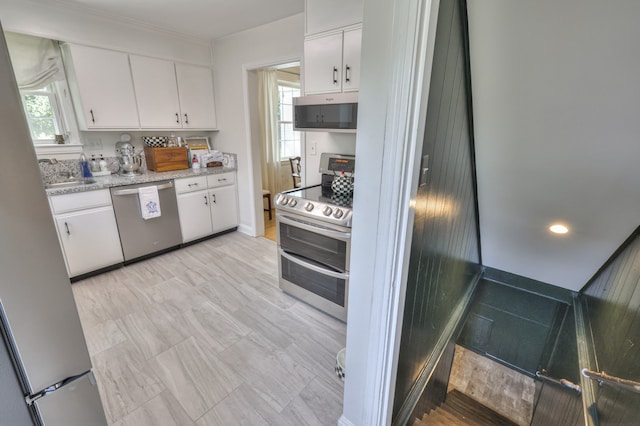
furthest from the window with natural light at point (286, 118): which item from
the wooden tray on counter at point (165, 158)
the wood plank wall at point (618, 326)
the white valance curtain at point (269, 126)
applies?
the wood plank wall at point (618, 326)

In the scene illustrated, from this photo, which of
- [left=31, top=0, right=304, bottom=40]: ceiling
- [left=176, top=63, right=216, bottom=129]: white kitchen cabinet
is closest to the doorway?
[left=176, top=63, right=216, bottom=129]: white kitchen cabinet

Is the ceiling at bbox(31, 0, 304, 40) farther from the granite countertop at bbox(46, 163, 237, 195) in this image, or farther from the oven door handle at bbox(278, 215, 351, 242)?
the oven door handle at bbox(278, 215, 351, 242)

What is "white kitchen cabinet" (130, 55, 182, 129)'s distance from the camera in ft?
9.79

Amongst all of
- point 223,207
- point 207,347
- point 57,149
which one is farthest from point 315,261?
point 57,149

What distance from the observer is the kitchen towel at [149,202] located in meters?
2.88

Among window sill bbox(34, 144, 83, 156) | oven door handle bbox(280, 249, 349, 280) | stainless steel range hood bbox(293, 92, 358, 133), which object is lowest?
oven door handle bbox(280, 249, 349, 280)

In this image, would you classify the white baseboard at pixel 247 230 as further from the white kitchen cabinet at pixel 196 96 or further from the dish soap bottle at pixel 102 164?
the dish soap bottle at pixel 102 164

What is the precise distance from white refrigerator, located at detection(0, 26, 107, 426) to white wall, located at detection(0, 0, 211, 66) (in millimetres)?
2972

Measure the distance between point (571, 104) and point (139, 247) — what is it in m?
3.72

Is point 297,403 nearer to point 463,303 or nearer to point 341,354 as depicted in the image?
point 341,354

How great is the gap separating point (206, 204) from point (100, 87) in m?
1.54

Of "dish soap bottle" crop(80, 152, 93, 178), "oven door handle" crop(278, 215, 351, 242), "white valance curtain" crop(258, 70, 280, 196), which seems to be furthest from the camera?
"white valance curtain" crop(258, 70, 280, 196)

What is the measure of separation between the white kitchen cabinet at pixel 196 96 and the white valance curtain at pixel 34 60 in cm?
107

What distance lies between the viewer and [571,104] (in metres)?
1.49
